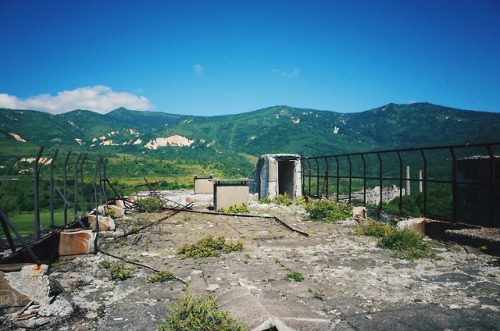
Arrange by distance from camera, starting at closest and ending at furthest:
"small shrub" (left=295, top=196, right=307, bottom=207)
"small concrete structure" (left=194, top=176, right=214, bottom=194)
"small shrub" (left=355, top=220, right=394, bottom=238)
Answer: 1. "small shrub" (left=355, top=220, right=394, bottom=238)
2. "small shrub" (left=295, top=196, right=307, bottom=207)
3. "small concrete structure" (left=194, top=176, right=214, bottom=194)

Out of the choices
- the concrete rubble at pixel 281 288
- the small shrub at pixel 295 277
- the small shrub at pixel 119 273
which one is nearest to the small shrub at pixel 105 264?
the concrete rubble at pixel 281 288

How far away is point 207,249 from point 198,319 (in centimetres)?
362

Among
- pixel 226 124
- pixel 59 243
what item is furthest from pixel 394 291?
pixel 226 124

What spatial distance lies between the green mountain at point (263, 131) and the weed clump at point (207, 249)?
94.7 metres

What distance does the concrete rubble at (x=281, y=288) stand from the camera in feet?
13.0

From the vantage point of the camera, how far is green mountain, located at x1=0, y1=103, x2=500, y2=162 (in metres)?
107

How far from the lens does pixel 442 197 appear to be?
32406 mm

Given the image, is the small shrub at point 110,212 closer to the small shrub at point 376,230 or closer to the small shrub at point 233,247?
the small shrub at point 233,247

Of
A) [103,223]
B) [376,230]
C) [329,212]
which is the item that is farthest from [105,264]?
[329,212]

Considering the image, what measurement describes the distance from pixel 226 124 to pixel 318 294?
148 meters

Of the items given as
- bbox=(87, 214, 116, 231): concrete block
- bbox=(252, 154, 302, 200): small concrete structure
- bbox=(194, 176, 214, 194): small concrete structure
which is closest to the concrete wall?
bbox=(252, 154, 302, 200): small concrete structure

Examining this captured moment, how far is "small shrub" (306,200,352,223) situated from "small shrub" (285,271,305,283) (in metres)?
6.36

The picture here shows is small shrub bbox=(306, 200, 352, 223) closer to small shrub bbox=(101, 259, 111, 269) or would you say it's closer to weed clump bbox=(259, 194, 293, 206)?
weed clump bbox=(259, 194, 293, 206)

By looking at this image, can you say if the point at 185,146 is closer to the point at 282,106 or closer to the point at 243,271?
the point at 282,106
